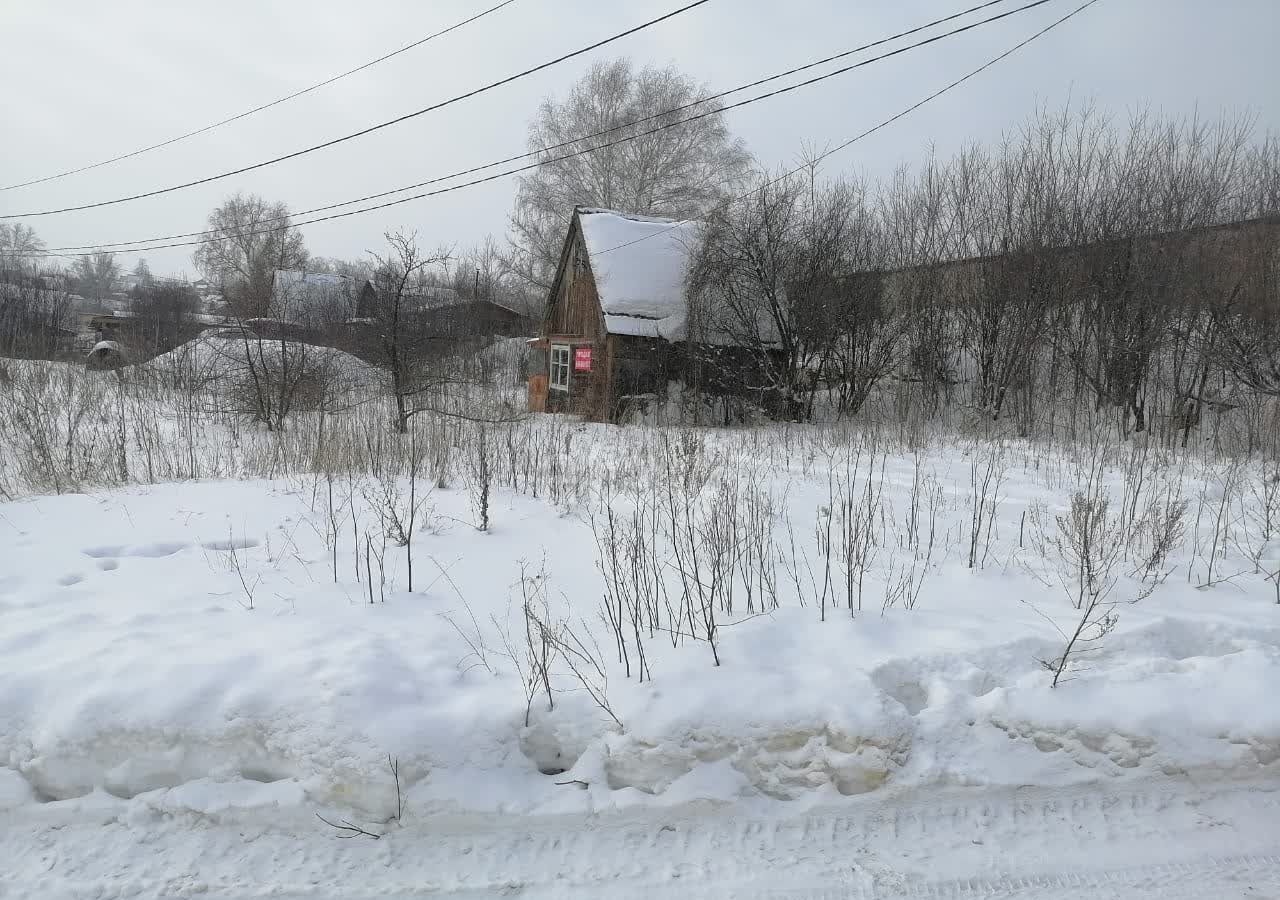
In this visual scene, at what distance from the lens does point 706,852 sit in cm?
241

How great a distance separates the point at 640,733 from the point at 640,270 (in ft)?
54.5

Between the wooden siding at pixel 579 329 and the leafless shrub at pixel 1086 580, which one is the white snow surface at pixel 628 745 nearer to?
the leafless shrub at pixel 1086 580

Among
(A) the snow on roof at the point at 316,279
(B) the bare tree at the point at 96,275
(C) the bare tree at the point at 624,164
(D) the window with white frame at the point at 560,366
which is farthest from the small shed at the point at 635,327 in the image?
(B) the bare tree at the point at 96,275

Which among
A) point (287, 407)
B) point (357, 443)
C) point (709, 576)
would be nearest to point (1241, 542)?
point (709, 576)

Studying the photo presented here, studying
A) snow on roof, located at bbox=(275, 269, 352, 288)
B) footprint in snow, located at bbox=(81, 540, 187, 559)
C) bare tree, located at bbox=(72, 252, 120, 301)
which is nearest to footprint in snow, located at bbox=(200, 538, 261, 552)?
footprint in snow, located at bbox=(81, 540, 187, 559)

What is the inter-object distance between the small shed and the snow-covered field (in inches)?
525

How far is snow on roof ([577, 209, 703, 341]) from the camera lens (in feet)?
58.2

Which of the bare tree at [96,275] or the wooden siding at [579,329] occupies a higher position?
the bare tree at [96,275]

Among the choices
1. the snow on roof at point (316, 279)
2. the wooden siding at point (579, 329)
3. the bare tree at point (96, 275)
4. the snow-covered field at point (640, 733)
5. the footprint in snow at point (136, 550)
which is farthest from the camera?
the bare tree at point (96, 275)

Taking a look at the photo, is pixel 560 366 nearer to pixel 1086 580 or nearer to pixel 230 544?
pixel 230 544

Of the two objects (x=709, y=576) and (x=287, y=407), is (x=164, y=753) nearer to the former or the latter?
(x=709, y=576)

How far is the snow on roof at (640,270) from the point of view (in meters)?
17.7

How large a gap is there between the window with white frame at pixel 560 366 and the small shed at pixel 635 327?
297mm

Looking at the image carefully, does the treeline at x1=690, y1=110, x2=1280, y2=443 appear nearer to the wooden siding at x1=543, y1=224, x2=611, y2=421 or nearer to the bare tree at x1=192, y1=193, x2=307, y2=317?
the wooden siding at x1=543, y1=224, x2=611, y2=421
